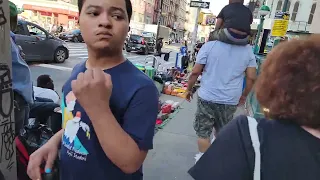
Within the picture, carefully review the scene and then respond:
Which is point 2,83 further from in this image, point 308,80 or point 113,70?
point 308,80

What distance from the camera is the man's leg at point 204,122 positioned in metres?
2.87

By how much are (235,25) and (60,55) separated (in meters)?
9.69

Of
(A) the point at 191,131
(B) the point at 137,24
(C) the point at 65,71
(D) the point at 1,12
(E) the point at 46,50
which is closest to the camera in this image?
(D) the point at 1,12

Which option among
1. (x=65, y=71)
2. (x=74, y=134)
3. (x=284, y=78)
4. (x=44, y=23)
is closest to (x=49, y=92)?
(x=74, y=134)

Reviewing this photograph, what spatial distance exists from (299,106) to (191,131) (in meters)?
3.93

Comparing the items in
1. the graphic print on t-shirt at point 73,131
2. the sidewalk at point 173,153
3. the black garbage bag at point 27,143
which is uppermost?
the graphic print on t-shirt at point 73,131

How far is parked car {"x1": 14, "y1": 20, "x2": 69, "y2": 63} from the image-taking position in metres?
9.47

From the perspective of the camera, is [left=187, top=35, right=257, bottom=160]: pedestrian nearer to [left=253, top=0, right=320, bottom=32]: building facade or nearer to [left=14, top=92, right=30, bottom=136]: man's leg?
[left=14, top=92, right=30, bottom=136]: man's leg

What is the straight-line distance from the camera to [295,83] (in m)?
0.83

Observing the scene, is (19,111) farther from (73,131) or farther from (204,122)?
(204,122)

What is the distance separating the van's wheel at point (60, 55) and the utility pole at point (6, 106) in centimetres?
969

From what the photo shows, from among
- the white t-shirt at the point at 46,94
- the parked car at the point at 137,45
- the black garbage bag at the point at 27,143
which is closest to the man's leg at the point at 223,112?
the black garbage bag at the point at 27,143

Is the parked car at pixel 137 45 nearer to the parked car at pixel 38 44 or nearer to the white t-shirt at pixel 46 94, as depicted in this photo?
the parked car at pixel 38 44

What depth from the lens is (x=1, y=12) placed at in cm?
155
